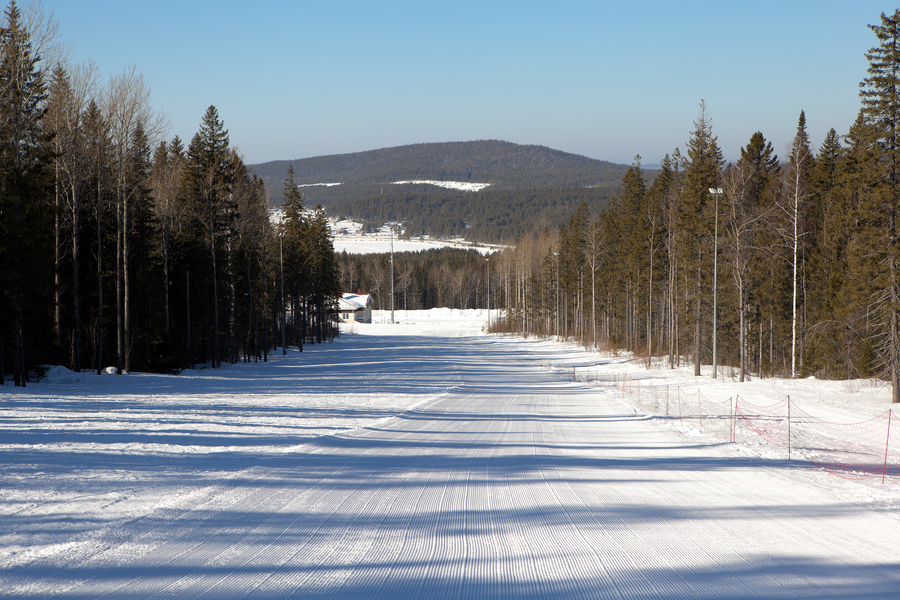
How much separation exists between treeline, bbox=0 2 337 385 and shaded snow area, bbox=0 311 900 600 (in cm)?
631

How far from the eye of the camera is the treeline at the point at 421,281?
155 metres

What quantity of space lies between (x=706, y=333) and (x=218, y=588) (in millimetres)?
49387

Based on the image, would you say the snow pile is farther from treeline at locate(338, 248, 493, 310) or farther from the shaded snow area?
the shaded snow area

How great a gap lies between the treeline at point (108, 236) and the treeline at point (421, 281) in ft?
350

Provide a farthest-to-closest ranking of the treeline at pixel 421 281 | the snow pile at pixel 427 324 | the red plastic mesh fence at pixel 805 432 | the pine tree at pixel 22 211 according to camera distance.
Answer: the treeline at pixel 421 281, the snow pile at pixel 427 324, the pine tree at pixel 22 211, the red plastic mesh fence at pixel 805 432

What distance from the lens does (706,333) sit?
4891 cm

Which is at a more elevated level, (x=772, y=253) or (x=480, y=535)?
(x=772, y=253)

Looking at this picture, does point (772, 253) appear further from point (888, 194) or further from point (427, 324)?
point (427, 324)

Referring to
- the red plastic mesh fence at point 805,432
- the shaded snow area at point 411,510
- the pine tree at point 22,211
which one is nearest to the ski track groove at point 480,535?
the shaded snow area at point 411,510

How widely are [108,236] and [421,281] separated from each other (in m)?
132

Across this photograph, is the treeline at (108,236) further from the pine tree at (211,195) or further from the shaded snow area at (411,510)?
the shaded snow area at (411,510)

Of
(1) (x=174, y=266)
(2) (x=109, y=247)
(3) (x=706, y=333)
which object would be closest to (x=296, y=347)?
(1) (x=174, y=266)

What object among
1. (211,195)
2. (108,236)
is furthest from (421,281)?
(108,236)

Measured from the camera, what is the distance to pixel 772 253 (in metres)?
38.0
